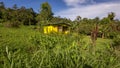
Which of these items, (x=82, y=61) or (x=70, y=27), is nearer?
(x=82, y=61)

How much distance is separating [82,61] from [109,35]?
25927 mm

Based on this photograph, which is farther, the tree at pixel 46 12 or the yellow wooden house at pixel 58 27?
the tree at pixel 46 12

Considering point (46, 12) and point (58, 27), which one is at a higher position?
point (46, 12)

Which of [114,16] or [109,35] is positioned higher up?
[114,16]

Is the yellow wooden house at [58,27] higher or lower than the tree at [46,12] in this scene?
lower

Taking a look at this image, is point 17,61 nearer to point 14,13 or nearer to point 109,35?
point 109,35

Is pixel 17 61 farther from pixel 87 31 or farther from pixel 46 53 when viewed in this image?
pixel 87 31

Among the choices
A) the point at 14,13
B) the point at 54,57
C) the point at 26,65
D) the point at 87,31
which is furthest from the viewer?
the point at 14,13

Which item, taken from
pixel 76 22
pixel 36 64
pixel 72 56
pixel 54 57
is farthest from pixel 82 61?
pixel 76 22

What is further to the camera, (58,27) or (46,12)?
(46,12)

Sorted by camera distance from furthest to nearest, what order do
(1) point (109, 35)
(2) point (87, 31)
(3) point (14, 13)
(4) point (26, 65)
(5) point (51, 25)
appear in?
(3) point (14, 13) < (5) point (51, 25) < (2) point (87, 31) < (1) point (109, 35) < (4) point (26, 65)

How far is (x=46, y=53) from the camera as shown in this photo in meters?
1.57

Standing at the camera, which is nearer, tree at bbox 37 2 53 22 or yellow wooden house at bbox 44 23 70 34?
yellow wooden house at bbox 44 23 70 34

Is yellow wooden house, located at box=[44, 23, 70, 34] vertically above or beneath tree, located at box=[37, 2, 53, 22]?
beneath
